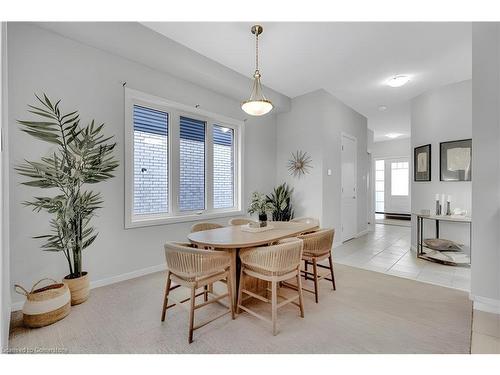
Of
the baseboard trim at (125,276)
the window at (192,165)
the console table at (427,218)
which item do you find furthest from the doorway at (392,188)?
the baseboard trim at (125,276)

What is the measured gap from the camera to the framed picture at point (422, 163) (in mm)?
4125

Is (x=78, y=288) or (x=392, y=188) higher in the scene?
(x=392, y=188)

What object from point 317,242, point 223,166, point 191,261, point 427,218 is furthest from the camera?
point 223,166

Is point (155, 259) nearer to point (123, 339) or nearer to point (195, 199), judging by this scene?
point (195, 199)

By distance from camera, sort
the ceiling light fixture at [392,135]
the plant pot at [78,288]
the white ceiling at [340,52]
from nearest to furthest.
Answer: the plant pot at [78,288], the white ceiling at [340,52], the ceiling light fixture at [392,135]

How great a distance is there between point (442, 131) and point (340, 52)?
236cm

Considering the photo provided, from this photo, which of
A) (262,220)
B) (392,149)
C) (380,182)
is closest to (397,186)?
(380,182)

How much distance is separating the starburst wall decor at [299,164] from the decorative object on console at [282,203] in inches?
13.8

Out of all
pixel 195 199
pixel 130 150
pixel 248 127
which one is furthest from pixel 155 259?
pixel 248 127

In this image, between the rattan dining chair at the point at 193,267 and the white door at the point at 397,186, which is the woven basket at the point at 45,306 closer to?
the rattan dining chair at the point at 193,267

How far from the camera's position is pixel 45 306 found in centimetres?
190

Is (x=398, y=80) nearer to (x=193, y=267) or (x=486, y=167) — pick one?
(x=486, y=167)

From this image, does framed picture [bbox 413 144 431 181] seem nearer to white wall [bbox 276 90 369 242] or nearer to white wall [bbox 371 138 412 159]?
white wall [bbox 276 90 369 242]

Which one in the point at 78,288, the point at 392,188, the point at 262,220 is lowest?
the point at 78,288
